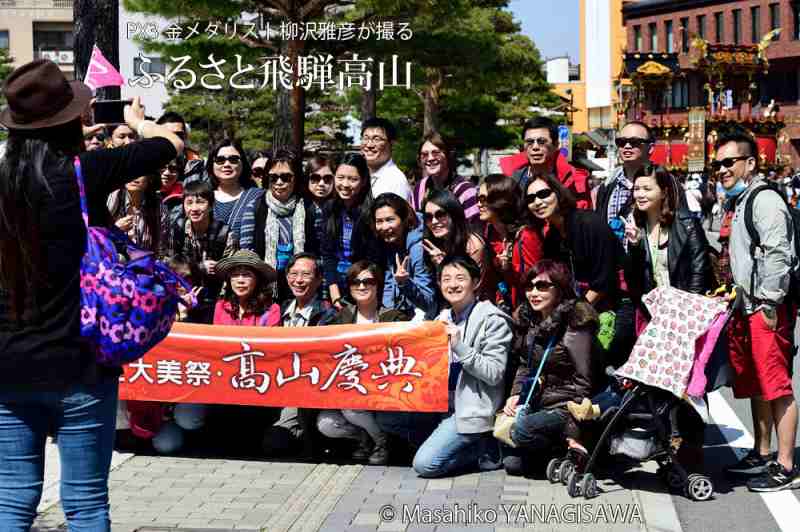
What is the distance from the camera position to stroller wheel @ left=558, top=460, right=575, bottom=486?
22.6 feet

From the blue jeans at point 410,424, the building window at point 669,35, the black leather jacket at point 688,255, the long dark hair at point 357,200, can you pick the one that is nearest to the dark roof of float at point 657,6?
the building window at point 669,35

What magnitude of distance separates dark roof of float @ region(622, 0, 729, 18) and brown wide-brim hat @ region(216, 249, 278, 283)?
254 feet

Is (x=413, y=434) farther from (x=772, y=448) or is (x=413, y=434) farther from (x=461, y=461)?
(x=772, y=448)

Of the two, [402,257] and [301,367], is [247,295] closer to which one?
[301,367]

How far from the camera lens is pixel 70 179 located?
4.05 m

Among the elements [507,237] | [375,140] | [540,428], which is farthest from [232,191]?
[540,428]

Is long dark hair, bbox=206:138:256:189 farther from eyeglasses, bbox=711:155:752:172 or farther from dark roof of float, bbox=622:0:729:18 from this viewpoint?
dark roof of float, bbox=622:0:729:18

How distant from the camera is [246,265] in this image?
7.94m

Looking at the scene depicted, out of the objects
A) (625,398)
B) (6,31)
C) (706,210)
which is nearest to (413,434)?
(625,398)

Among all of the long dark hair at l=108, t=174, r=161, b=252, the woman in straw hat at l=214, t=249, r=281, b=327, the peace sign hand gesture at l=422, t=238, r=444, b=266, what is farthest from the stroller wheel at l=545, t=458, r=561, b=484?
the long dark hair at l=108, t=174, r=161, b=252

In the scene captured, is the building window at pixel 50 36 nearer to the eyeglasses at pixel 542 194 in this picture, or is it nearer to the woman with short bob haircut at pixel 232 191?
the woman with short bob haircut at pixel 232 191

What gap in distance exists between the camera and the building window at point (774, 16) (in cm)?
7686

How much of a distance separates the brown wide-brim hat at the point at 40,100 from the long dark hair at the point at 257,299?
379cm

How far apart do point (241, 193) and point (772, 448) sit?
416cm
